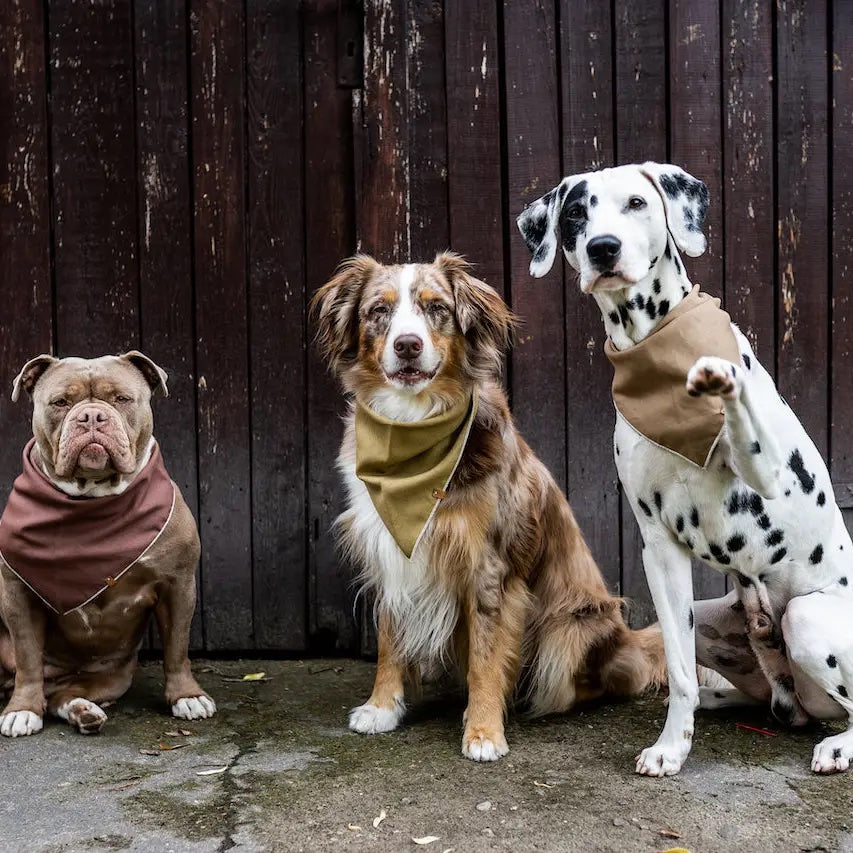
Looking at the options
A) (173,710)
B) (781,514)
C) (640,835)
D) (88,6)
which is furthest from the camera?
(88,6)

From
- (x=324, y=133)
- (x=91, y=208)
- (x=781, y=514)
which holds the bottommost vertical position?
(x=781, y=514)

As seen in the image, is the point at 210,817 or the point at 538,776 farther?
the point at 538,776

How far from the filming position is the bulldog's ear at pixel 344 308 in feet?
12.6

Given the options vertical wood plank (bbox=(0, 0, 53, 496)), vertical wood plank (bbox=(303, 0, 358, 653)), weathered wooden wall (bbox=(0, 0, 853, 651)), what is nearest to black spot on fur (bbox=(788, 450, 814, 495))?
weathered wooden wall (bbox=(0, 0, 853, 651))

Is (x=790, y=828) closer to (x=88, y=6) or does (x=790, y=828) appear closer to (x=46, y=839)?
(x=46, y=839)

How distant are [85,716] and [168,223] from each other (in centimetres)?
219

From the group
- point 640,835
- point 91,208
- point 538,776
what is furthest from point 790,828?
point 91,208

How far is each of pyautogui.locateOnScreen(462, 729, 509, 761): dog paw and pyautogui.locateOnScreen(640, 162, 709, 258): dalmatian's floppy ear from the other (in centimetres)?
178

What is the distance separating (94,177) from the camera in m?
4.58

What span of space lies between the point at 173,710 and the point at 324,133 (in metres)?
2.59

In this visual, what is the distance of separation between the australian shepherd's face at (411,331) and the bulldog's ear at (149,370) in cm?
68

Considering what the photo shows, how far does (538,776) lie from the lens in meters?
3.31

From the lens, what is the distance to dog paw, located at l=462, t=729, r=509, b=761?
136 inches

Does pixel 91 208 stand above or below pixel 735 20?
below
